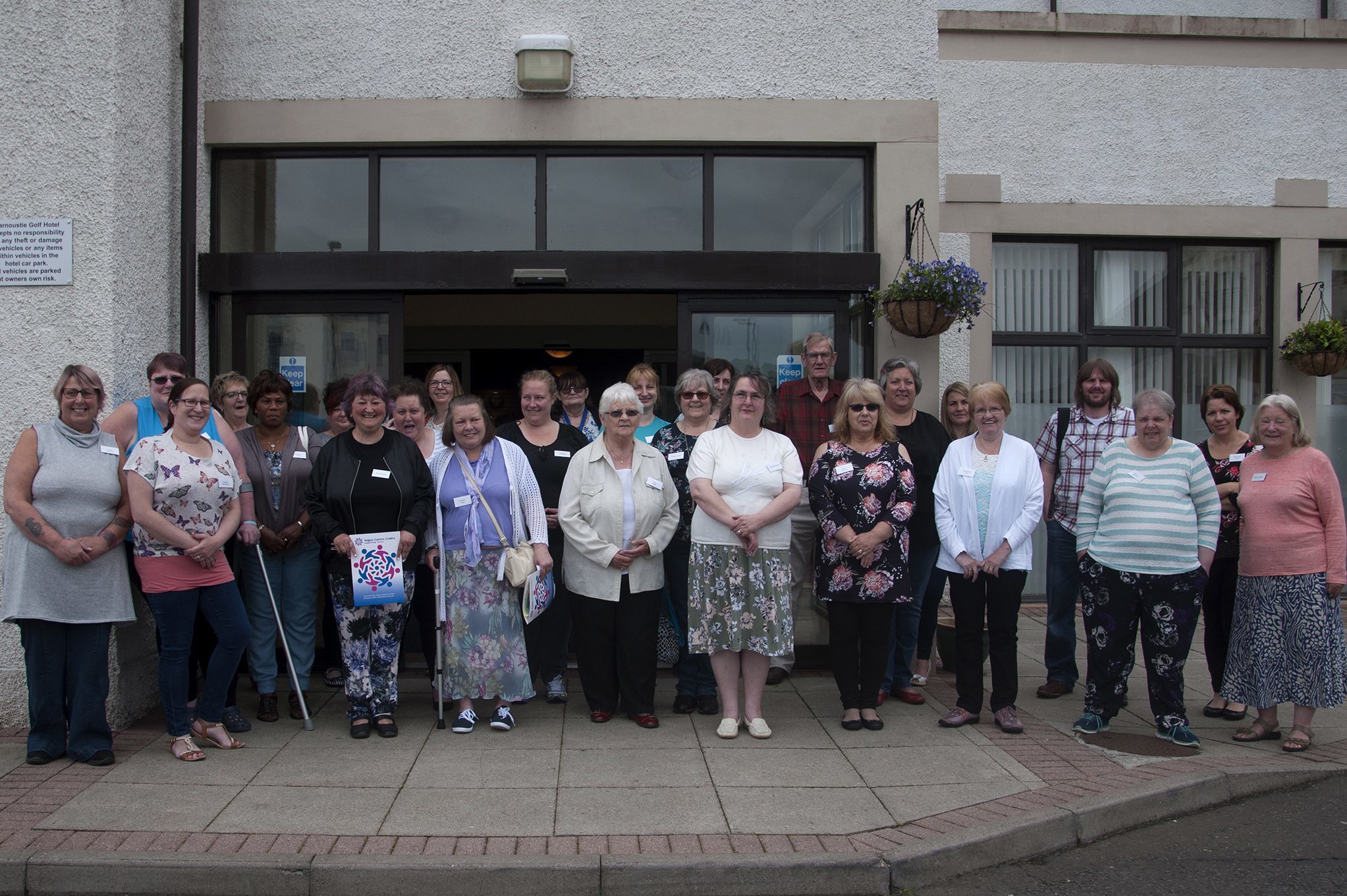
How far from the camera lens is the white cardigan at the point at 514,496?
5.73m

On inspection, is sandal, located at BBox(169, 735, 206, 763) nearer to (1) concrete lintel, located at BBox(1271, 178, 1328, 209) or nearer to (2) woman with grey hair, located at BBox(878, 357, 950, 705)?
(2) woman with grey hair, located at BBox(878, 357, 950, 705)

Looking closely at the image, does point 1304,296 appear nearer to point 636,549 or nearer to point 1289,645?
point 1289,645

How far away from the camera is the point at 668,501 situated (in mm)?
5805

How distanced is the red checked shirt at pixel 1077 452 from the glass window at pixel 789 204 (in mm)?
2034

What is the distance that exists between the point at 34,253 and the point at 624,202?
3.68 m

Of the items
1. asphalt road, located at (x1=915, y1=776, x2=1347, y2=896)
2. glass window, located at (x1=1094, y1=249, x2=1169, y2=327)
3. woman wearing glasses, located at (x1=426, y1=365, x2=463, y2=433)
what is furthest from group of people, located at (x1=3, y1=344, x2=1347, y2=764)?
glass window, located at (x1=1094, y1=249, x2=1169, y2=327)

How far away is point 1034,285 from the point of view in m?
8.99

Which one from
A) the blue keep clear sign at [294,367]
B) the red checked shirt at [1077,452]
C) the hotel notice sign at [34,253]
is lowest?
the red checked shirt at [1077,452]

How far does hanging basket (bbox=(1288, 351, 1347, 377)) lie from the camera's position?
28.1 feet

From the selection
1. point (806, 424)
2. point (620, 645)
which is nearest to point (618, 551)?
point (620, 645)

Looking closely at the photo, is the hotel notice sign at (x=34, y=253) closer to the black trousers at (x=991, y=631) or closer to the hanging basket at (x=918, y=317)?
the hanging basket at (x=918, y=317)

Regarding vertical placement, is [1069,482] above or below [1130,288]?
below

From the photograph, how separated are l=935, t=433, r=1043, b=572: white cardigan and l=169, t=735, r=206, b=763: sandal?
12.9ft

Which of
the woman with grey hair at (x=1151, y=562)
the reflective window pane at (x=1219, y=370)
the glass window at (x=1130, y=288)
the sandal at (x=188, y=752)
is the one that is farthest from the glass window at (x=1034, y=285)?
the sandal at (x=188, y=752)
